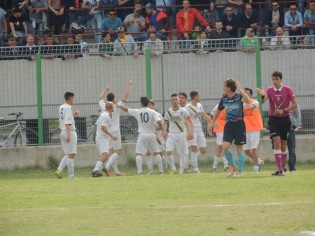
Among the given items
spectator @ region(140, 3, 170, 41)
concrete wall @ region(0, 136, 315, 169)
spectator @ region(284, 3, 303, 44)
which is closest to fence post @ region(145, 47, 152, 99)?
concrete wall @ region(0, 136, 315, 169)

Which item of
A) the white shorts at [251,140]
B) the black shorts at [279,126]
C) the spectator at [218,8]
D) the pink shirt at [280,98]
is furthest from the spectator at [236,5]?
the black shorts at [279,126]

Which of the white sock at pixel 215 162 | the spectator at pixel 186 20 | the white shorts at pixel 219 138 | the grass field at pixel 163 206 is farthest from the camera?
the spectator at pixel 186 20

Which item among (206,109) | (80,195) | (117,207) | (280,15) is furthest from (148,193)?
(280,15)

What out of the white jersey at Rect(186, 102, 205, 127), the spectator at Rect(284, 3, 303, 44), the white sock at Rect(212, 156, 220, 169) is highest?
the spectator at Rect(284, 3, 303, 44)

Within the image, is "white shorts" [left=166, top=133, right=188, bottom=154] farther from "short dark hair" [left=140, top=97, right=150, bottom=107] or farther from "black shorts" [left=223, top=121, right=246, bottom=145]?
"black shorts" [left=223, top=121, right=246, bottom=145]

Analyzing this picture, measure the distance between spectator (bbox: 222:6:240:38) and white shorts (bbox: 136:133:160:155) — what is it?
6.53m

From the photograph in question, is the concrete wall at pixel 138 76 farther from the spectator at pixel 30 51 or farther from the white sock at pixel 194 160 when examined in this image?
the white sock at pixel 194 160

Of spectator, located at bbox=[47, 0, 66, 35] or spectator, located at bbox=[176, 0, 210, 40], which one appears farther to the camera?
spectator, located at bbox=[47, 0, 66, 35]

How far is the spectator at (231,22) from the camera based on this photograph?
32562mm

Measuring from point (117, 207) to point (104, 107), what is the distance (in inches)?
436

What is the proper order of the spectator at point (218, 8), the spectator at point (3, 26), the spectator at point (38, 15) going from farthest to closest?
the spectator at point (38, 15), the spectator at point (3, 26), the spectator at point (218, 8)

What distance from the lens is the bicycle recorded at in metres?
30.3

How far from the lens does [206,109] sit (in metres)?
30.0

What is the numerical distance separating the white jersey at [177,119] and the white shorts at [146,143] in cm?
50
